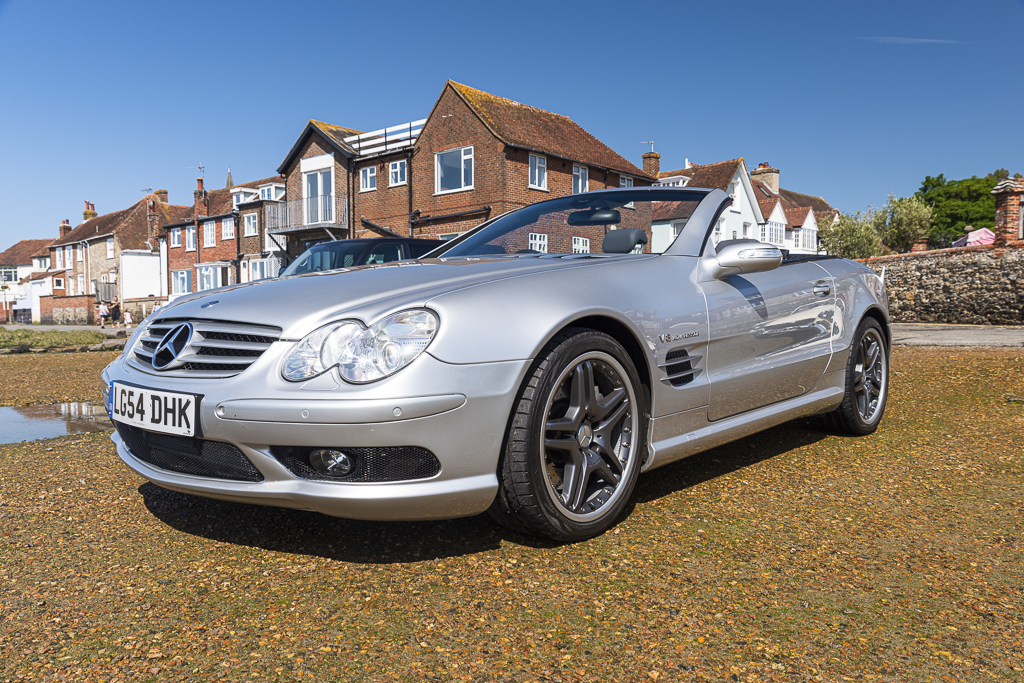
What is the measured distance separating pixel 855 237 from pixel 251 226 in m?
35.5

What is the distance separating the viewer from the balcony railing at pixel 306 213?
32.2 metres

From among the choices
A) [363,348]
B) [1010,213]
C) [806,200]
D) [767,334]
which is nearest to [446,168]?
[1010,213]

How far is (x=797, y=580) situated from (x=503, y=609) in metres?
0.96

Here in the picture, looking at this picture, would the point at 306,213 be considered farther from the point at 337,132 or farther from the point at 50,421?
the point at 50,421

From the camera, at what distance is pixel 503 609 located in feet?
7.22

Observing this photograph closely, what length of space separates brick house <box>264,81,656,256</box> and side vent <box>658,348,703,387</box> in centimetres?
2169

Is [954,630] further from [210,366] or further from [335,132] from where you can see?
[335,132]

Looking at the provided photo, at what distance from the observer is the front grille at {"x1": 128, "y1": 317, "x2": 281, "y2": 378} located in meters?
2.41

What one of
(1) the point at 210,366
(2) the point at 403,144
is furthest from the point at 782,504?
(2) the point at 403,144

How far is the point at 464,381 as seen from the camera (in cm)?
232

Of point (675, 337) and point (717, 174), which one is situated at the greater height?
point (717, 174)

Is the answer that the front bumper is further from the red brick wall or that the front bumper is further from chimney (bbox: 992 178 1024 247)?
the red brick wall

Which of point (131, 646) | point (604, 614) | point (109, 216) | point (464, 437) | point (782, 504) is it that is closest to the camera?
point (131, 646)

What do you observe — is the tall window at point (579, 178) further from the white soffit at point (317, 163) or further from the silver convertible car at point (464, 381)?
the silver convertible car at point (464, 381)
